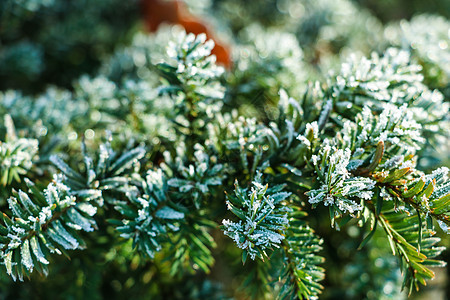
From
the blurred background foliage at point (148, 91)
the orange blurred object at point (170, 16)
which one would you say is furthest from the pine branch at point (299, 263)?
the orange blurred object at point (170, 16)

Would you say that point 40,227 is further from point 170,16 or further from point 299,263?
point 170,16

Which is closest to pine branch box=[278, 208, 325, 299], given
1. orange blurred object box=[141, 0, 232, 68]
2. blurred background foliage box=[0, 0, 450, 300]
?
blurred background foliage box=[0, 0, 450, 300]

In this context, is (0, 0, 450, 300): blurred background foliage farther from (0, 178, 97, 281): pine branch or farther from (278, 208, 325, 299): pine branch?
(278, 208, 325, 299): pine branch

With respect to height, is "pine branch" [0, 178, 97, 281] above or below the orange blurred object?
below

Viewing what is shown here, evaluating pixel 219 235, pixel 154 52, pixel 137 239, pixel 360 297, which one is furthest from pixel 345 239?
pixel 154 52

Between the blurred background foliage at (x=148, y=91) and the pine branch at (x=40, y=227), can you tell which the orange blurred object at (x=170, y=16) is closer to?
the blurred background foliage at (x=148, y=91)

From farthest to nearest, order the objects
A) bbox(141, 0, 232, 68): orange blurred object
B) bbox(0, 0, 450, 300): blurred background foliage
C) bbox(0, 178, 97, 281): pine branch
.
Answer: bbox(141, 0, 232, 68): orange blurred object, bbox(0, 0, 450, 300): blurred background foliage, bbox(0, 178, 97, 281): pine branch
